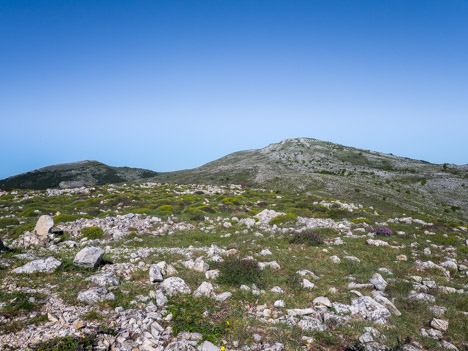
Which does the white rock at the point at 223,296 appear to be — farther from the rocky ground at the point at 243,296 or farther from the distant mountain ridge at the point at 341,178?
the distant mountain ridge at the point at 341,178

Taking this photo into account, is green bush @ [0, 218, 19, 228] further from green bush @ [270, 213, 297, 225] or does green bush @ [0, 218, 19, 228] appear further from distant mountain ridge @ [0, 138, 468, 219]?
distant mountain ridge @ [0, 138, 468, 219]

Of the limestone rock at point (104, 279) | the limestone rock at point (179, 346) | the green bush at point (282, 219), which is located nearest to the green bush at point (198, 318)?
the limestone rock at point (179, 346)

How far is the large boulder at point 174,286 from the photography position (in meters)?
9.46

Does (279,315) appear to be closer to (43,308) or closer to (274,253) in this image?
(274,253)

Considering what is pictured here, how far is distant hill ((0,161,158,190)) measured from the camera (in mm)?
132750

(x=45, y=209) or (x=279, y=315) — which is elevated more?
(x=279, y=315)

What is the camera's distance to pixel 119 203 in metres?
36.5

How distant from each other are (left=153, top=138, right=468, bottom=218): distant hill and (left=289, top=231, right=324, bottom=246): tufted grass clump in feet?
127

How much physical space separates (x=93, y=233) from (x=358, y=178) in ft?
241

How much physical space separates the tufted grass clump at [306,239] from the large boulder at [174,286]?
10.5m

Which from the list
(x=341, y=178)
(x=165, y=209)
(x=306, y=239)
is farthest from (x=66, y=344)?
(x=341, y=178)

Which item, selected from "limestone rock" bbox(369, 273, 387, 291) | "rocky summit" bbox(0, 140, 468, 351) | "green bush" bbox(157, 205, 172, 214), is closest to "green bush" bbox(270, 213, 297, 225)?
"rocky summit" bbox(0, 140, 468, 351)

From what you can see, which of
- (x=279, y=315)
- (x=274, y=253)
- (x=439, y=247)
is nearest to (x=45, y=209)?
(x=274, y=253)

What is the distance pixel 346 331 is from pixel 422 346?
2.24 m
